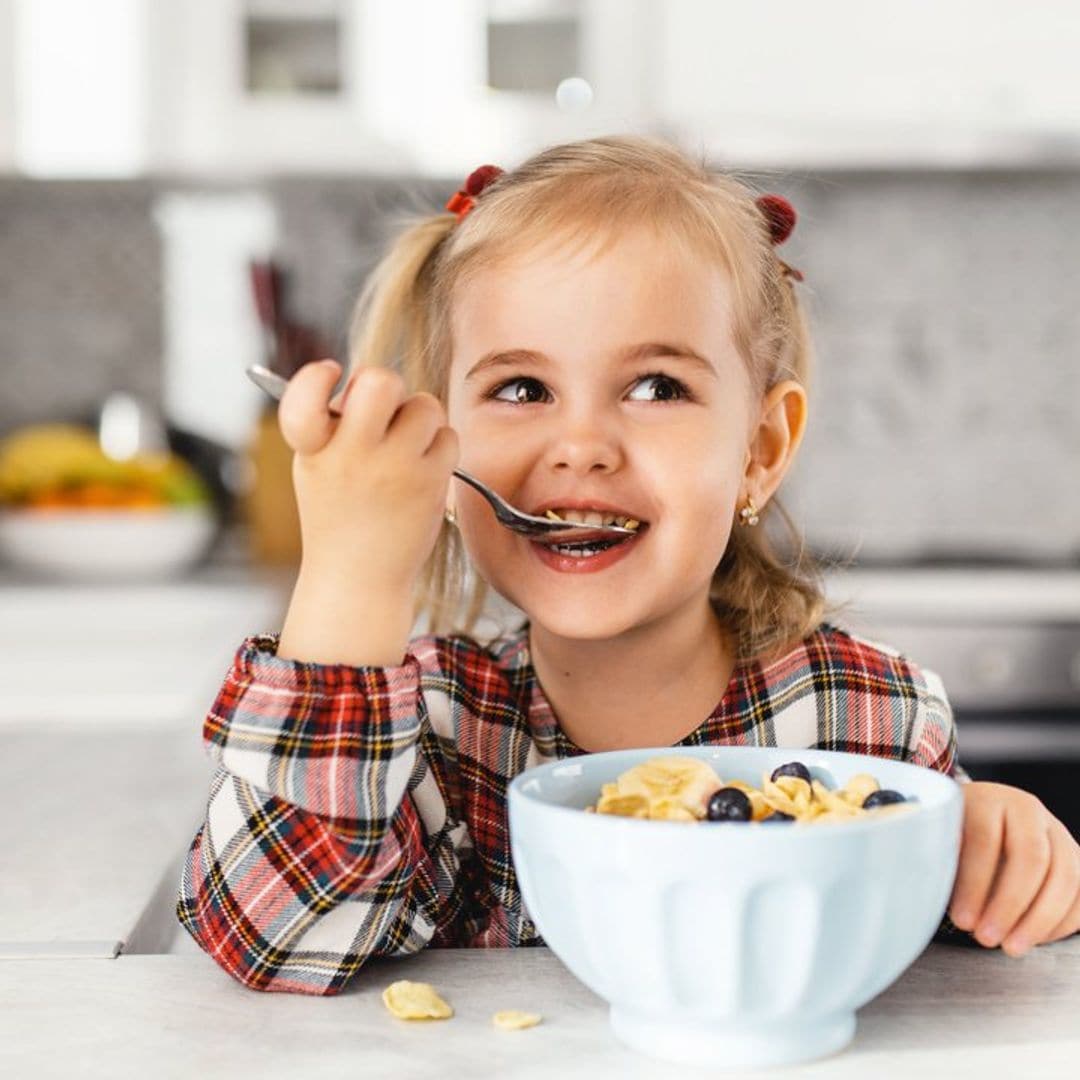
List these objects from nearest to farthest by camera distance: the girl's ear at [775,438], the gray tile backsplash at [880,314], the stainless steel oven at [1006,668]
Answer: the girl's ear at [775,438] < the stainless steel oven at [1006,668] < the gray tile backsplash at [880,314]

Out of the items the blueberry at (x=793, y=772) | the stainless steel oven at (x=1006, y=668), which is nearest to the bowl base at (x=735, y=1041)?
the blueberry at (x=793, y=772)

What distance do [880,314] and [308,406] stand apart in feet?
8.24

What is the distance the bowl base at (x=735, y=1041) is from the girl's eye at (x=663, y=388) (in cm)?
50

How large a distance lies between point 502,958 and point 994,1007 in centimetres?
23

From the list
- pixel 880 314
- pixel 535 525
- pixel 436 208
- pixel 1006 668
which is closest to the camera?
pixel 535 525

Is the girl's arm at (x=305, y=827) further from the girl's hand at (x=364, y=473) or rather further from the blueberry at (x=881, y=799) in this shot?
the blueberry at (x=881, y=799)

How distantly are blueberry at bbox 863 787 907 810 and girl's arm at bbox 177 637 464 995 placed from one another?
233 millimetres

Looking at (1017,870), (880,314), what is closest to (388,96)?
(880,314)

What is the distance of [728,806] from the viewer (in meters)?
0.63

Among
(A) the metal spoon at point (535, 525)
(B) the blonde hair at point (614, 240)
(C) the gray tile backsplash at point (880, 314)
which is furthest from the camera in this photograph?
(C) the gray tile backsplash at point (880, 314)

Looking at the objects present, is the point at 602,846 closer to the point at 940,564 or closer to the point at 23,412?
the point at 940,564

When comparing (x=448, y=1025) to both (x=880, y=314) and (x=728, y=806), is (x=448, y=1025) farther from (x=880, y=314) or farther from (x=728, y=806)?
(x=880, y=314)

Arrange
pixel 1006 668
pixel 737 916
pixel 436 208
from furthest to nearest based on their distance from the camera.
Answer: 1. pixel 436 208
2. pixel 1006 668
3. pixel 737 916

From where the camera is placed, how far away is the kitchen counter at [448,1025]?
1.97 ft
